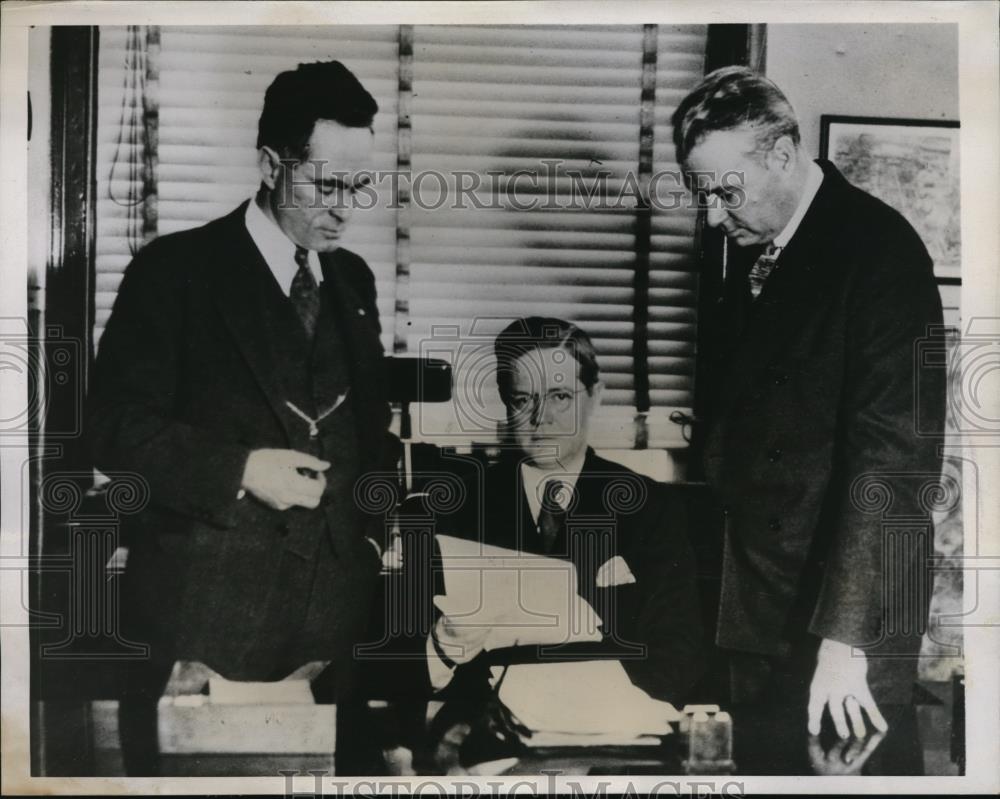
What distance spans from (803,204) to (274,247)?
1.42m

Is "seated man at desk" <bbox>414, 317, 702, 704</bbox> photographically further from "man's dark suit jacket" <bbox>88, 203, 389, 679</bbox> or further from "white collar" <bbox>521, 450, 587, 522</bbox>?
"man's dark suit jacket" <bbox>88, 203, 389, 679</bbox>

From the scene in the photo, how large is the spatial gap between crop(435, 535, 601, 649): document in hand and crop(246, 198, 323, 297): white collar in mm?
804

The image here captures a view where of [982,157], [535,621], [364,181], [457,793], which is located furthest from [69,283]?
[982,157]

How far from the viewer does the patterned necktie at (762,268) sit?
2.25m

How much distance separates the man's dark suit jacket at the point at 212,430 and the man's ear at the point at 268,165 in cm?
11

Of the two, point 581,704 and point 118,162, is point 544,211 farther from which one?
point 581,704

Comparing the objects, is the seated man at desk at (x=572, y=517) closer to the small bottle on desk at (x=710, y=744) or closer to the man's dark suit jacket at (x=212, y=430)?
the small bottle on desk at (x=710, y=744)

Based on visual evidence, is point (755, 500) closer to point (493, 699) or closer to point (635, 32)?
point (493, 699)

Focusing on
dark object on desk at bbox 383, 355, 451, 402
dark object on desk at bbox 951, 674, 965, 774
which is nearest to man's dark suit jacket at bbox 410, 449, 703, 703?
dark object on desk at bbox 383, 355, 451, 402

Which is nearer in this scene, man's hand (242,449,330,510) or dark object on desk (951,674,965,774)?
man's hand (242,449,330,510)

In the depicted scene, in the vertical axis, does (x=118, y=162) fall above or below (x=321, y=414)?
above

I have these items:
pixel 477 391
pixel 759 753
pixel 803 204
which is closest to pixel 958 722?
pixel 759 753

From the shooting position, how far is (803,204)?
7.41 ft

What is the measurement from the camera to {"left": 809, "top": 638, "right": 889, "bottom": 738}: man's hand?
2.24m
